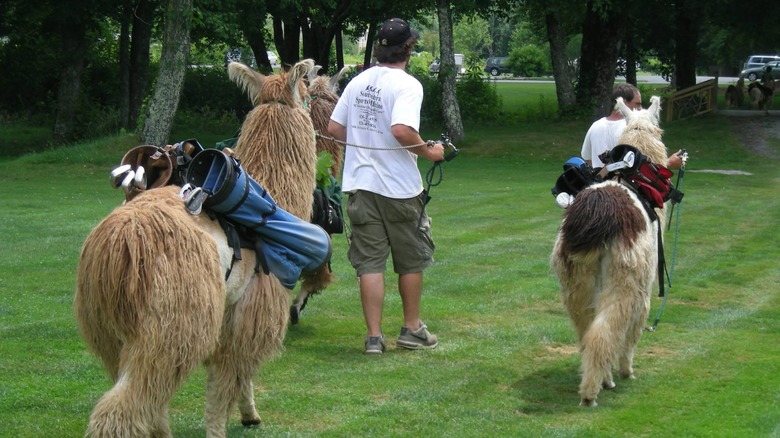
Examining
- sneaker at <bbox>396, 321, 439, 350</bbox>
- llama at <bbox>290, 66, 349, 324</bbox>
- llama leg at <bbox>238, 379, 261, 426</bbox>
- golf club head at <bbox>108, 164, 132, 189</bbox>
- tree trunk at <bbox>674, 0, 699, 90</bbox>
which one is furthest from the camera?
tree trunk at <bbox>674, 0, 699, 90</bbox>

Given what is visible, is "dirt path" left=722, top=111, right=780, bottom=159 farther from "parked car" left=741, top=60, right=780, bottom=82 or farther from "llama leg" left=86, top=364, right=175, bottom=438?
"llama leg" left=86, top=364, right=175, bottom=438

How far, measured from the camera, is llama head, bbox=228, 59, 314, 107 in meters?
5.64

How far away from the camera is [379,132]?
700cm

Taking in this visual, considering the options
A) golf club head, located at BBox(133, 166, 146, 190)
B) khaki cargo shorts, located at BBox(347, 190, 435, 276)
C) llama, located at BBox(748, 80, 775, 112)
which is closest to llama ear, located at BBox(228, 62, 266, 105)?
golf club head, located at BBox(133, 166, 146, 190)

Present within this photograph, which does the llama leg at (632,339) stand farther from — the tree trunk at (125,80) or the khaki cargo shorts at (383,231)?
the tree trunk at (125,80)

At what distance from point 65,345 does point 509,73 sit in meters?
75.1

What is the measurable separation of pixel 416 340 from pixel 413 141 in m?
1.58

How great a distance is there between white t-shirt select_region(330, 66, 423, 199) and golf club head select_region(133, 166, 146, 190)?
2516 mm

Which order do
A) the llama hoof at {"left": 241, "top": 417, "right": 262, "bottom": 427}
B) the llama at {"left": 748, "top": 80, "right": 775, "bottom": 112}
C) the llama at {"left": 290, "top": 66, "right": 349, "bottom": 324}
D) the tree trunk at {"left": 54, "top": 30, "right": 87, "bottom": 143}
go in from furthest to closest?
1. the llama at {"left": 748, "top": 80, "right": 775, "bottom": 112}
2. the tree trunk at {"left": 54, "top": 30, "right": 87, "bottom": 143}
3. the llama at {"left": 290, "top": 66, "right": 349, "bottom": 324}
4. the llama hoof at {"left": 241, "top": 417, "right": 262, "bottom": 427}

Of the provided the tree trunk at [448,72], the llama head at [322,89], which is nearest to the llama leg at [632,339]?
the llama head at [322,89]

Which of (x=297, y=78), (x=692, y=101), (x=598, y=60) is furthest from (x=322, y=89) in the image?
(x=692, y=101)

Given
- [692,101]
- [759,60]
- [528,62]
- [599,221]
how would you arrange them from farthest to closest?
[528,62] < [759,60] < [692,101] < [599,221]

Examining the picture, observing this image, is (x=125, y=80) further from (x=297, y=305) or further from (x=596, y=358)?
A: (x=596, y=358)

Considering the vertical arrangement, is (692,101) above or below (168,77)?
below
